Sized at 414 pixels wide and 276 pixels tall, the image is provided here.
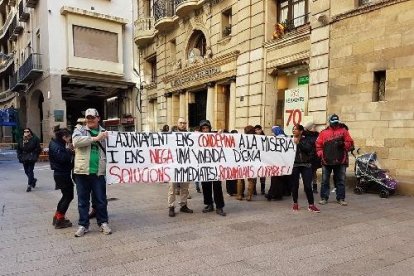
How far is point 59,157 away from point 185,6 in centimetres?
1258

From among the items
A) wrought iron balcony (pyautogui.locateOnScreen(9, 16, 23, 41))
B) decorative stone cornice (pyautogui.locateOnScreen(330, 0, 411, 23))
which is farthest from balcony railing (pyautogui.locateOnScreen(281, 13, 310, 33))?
wrought iron balcony (pyautogui.locateOnScreen(9, 16, 23, 41))

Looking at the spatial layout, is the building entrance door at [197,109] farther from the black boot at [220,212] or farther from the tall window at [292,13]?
the black boot at [220,212]

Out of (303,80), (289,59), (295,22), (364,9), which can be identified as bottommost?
(303,80)

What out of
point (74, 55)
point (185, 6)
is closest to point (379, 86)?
point (185, 6)

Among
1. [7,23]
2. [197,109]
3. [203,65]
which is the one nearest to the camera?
[203,65]

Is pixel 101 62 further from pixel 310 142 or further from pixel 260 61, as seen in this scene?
pixel 310 142

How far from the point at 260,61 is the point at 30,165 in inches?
327

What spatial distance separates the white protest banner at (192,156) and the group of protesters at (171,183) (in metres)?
0.25

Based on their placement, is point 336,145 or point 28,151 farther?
point 28,151

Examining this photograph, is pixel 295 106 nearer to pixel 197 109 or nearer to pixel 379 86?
pixel 379 86

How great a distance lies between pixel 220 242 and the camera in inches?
175

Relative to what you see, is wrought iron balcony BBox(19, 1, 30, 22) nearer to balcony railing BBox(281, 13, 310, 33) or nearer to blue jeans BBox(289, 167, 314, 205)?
balcony railing BBox(281, 13, 310, 33)

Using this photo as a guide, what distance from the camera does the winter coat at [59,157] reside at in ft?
16.5

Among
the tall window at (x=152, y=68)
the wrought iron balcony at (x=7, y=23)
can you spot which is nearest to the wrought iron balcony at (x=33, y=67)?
the tall window at (x=152, y=68)
